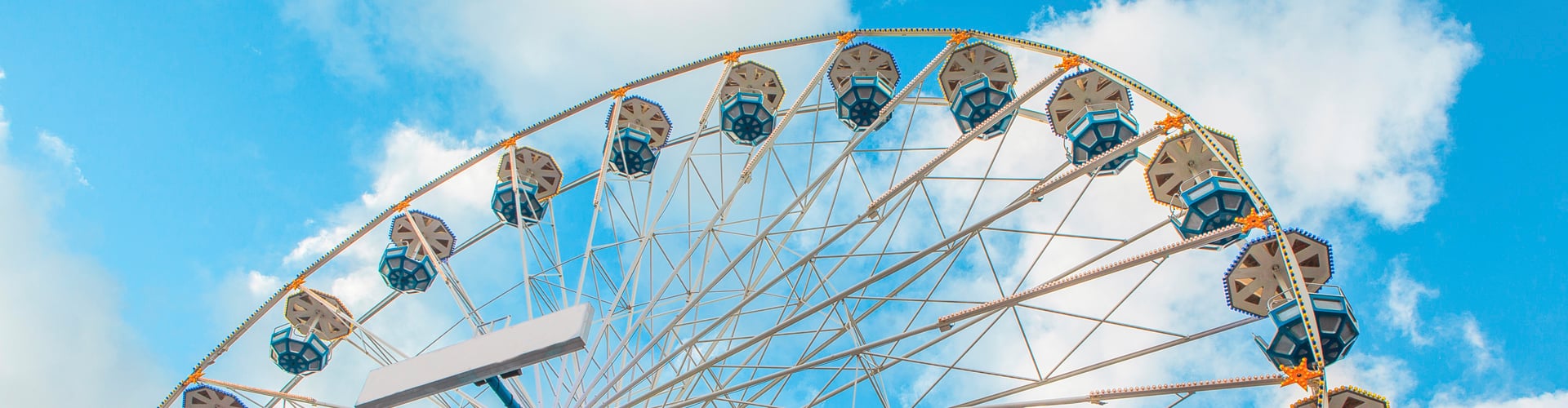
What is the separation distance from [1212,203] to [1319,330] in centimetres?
284

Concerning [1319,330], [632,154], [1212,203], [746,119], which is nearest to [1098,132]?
[1212,203]

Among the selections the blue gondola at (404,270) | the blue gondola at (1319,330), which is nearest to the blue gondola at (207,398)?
the blue gondola at (404,270)

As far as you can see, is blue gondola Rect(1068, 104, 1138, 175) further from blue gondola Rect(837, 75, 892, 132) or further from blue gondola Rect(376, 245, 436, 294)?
blue gondola Rect(376, 245, 436, 294)

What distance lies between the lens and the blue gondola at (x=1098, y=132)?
19844 millimetres

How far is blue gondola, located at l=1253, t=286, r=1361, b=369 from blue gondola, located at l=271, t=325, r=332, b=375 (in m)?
20.7

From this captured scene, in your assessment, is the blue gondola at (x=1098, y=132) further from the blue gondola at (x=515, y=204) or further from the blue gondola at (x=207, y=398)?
the blue gondola at (x=207, y=398)

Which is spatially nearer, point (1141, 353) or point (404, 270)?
point (1141, 353)

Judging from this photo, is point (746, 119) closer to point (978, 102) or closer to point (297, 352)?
point (978, 102)

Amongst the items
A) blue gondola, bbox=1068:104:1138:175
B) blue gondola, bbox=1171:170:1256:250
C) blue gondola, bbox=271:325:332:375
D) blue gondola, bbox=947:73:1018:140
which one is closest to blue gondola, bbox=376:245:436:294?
blue gondola, bbox=271:325:332:375

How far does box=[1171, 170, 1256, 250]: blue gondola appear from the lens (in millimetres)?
17984

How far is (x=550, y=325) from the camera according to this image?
717 inches

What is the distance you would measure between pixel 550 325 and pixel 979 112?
9.90 meters

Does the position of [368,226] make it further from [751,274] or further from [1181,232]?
[1181,232]

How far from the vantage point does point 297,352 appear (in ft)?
83.5
